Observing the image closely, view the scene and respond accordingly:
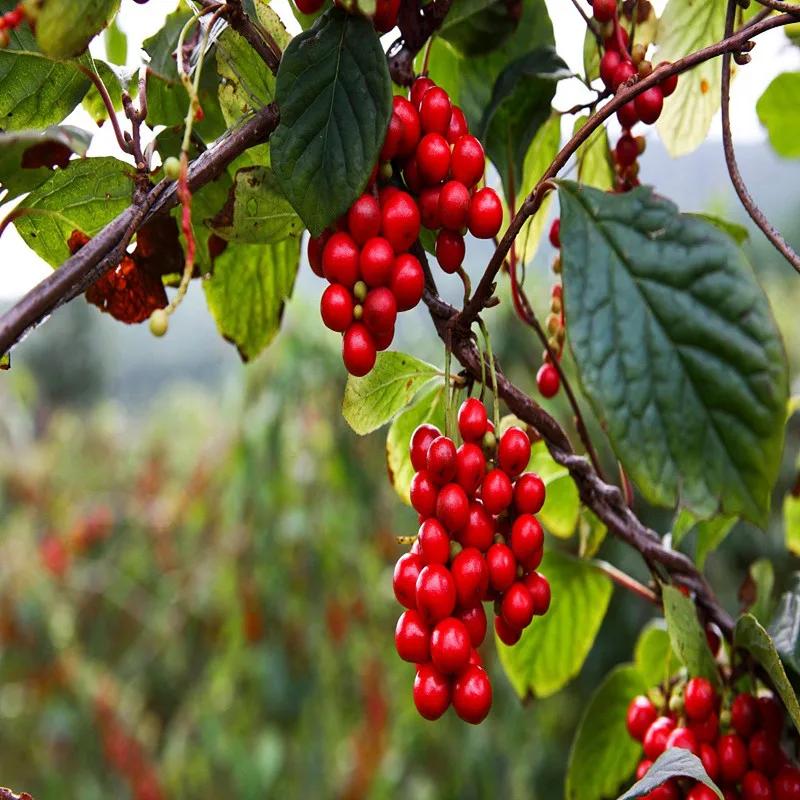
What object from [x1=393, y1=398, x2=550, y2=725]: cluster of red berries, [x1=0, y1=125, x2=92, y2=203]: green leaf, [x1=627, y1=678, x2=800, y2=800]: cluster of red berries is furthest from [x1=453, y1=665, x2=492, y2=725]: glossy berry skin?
[x1=0, y1=125, x2=92, y2=203]: green leaf

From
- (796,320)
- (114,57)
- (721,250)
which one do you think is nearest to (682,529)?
(721,250)

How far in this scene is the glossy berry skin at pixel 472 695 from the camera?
0.27 m

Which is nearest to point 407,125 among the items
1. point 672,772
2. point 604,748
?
point 672,772

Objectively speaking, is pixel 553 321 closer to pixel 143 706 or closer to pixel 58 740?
pixel 58 740

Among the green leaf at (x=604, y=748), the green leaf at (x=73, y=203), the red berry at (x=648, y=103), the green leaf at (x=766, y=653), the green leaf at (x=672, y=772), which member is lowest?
the green leaf at (x=604, y=748)

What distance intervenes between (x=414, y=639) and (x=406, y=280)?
0.40 ft

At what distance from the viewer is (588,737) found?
45 cm

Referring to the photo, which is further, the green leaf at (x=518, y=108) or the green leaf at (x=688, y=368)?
the green leaf at (x=518, y=108)

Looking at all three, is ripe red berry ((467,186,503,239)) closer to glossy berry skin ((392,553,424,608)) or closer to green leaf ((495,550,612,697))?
glossy berry skin ((392,553,424,608))

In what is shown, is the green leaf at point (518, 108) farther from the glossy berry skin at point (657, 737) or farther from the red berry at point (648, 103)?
the glossy berry skin at point (657, 737)

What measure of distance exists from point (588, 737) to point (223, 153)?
361 millimetres

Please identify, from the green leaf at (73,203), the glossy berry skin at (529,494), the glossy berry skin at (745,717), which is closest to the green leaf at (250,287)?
the green leaf at (73,203)

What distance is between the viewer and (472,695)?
266 mm

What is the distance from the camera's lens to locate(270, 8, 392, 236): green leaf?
0.87ft
